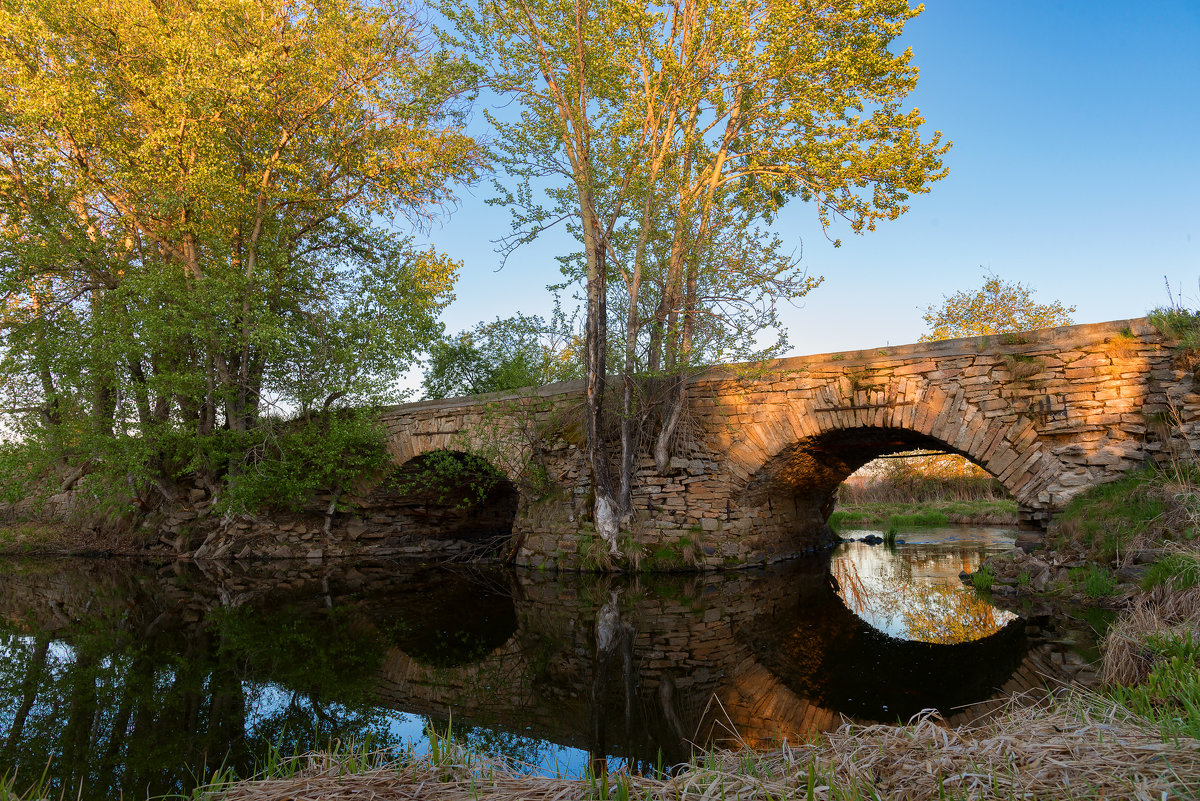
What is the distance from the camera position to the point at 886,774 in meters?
1.87

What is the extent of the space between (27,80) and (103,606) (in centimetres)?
846

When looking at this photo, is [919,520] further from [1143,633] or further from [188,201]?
[188,201]

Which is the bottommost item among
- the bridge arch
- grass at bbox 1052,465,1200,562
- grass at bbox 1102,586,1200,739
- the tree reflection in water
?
the tree reflection in water

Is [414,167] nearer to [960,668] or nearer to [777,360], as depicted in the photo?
[777,360]

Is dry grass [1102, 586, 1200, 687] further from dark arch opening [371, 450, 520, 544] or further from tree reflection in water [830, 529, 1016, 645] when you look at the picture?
dark arch opening [371, 450, 520, 544]

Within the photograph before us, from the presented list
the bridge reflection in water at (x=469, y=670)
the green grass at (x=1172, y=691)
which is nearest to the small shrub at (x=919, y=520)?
the bridge reflection in water at (x=469, y=670)

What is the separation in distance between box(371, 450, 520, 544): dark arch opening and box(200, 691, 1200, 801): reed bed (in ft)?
27.1

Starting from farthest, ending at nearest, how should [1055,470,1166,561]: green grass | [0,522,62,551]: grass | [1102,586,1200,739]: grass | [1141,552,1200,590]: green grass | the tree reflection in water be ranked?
1. [0,522,62,551]: grass
2. [1055,470,1166,561]: green grass
3. the tree reflection in water
4. [1141,552,1200,590]: green grass
5. [1102,586,1200,739]: grass

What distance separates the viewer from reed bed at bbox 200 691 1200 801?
1.61m

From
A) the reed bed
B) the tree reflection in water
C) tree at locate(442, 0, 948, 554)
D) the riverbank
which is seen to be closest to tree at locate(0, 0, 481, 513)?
tree at locate(442, 0, 948, 554)

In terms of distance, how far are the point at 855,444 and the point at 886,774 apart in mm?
8053

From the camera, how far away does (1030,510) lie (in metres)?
7.16

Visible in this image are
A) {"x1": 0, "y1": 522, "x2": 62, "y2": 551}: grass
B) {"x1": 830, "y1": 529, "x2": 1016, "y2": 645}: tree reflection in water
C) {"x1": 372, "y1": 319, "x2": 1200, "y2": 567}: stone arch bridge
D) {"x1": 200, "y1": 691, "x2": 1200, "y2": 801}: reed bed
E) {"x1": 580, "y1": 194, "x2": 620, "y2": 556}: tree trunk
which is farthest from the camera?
{"x1": 0, "y1": 522, "x2": 62, "y2": 551}: grass

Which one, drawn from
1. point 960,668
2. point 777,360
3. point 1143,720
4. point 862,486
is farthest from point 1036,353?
point 862,486
